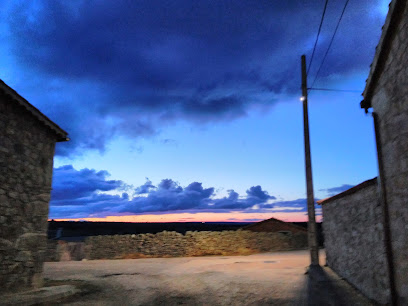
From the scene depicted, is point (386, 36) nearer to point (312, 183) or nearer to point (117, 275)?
point (312, 183)

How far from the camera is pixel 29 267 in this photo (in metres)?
8.25

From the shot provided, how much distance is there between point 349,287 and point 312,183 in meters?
4.61

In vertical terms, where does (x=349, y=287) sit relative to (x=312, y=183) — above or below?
below

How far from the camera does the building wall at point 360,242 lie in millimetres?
6418

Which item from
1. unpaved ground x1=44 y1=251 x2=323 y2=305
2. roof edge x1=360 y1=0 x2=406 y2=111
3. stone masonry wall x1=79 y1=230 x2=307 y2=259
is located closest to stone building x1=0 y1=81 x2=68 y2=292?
unpaved ground x1=44 y1=251 x2=323 y2=305

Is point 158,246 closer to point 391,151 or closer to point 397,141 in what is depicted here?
point 391,151

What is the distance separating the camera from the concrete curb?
6816mm

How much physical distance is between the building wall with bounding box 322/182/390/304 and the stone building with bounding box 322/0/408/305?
2 centimetres

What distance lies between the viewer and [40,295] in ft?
24.2

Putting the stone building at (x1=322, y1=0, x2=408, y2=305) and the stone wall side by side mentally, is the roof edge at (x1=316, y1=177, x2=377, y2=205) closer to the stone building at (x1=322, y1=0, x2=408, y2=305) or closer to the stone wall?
the stone building at (x1=322, y1=0, x2=408, y2=305)

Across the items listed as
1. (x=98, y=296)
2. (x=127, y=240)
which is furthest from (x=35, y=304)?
(x=127, y=240)

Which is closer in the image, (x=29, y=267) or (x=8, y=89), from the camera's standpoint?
(x=8, y=89)

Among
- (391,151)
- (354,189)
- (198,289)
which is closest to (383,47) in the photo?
(391,151)

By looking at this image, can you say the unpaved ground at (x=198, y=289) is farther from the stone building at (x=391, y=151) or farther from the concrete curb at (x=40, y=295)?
the stone building at (x=391, y=151)
